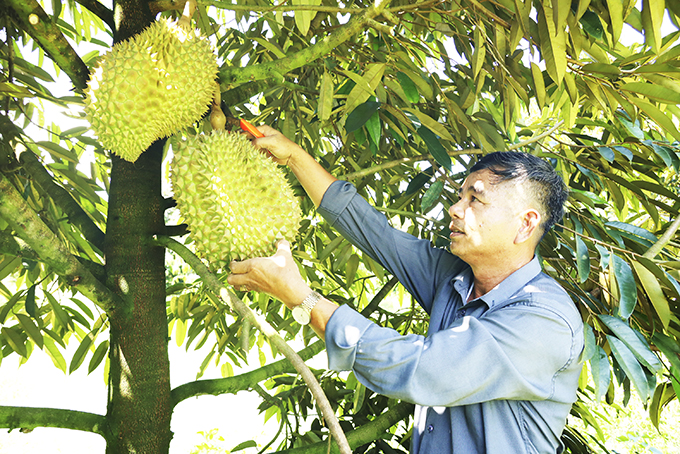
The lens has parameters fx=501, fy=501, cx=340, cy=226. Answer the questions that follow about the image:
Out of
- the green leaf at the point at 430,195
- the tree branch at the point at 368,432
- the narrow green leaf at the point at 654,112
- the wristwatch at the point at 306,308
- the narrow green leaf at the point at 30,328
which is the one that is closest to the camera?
the wristwatch at the point at 306,308

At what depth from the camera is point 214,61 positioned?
91 cm

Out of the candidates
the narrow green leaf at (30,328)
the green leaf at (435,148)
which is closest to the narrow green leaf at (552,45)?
the green leaf at (435,148)

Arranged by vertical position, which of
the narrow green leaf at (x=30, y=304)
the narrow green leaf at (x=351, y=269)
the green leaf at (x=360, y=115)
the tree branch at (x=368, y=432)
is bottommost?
the tree branch at (x=368, y=432)

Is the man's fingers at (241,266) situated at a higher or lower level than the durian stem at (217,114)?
lower

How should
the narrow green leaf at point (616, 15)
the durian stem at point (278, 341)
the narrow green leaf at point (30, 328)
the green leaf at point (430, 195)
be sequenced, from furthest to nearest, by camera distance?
the narrow green leaf at point (30, 328)
the green leaf at point (430, 195)
the narrow green leaf at point (616, 15)
the durian stem at point (278, 341)

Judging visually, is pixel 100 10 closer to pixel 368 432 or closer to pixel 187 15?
pixel 187 15

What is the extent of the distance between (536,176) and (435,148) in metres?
0.23

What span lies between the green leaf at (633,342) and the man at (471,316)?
122mm

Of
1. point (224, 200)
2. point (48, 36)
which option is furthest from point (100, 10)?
point (224, 200)

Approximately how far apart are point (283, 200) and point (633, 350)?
2.50ft

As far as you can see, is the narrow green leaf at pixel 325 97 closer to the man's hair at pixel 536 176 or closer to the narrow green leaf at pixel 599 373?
the man's hair at pixel 536 176

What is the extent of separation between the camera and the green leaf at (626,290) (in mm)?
1016

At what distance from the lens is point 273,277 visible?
852 mm

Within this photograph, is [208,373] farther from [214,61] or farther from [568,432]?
[214,61]
